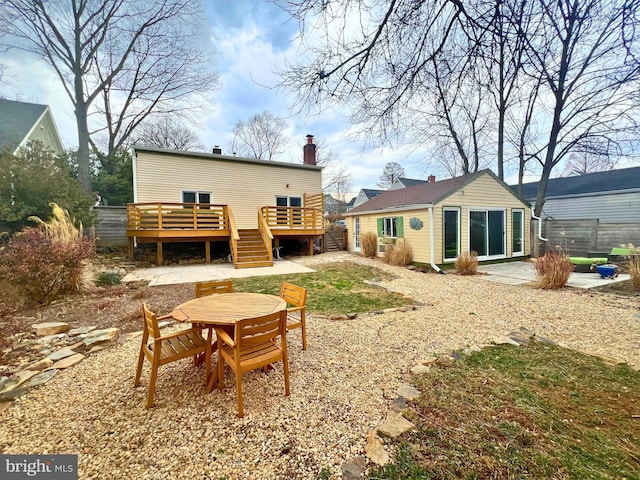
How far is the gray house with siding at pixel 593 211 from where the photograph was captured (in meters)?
9.59

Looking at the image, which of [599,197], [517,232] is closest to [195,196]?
[517,232]

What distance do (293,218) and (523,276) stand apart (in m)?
8.64

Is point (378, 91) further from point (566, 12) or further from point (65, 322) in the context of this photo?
point (65, 322)

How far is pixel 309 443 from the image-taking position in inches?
70.1

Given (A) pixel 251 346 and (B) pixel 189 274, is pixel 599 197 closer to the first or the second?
(A) pixel 251 346

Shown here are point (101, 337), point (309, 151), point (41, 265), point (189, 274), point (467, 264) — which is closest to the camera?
point (101, 337)

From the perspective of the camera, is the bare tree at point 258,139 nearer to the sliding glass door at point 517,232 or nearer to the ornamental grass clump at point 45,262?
the sliding glass door at point 517,232

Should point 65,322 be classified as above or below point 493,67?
below

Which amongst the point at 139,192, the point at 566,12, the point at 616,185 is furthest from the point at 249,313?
the point at 616,185

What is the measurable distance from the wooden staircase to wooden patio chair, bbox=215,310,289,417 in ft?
24.4

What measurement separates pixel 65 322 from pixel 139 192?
26.6ft

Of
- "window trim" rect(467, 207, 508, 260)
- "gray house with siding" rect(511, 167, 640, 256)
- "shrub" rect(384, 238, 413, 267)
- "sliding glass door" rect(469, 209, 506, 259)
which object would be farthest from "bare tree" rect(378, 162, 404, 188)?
"shrub" rect(384, 238, 413, 267)

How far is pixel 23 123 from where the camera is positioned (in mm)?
12523

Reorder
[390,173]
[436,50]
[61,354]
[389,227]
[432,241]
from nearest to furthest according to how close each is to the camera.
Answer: [436,50] < [61,354] < [432,241] < [389,227] < [390,173]
